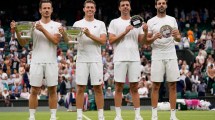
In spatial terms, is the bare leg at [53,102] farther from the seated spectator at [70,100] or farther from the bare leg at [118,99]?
the seated spectator at [70,100]

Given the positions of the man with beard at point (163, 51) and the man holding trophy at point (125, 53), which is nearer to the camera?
the man holding trophy at point (125, 53)

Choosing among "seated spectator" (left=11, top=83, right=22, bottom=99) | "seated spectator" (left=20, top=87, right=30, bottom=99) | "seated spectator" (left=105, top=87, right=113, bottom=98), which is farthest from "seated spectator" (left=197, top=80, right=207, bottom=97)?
"seated spectator" (left=11, top=83, right=22, bottom=99)

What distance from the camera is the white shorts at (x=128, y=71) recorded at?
15.2 meters

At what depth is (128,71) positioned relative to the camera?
50.2ft

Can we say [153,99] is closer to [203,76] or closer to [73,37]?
[73,37]

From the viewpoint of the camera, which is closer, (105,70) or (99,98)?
(99,98)

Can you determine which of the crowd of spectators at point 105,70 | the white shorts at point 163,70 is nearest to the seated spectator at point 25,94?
the crowd of spectators at point 105,70

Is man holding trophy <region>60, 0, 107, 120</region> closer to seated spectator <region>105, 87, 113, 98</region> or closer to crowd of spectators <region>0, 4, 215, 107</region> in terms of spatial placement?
crowd of spectators <region>0, 4, 215, 107</region>

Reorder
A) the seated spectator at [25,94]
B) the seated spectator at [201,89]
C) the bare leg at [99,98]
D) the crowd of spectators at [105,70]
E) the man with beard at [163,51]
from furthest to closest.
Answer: the seated spectator at [201,89]
the seated spectator at [25,94]
the crowd of spectators at [105,70]
the man with beard at [163,51]
the bare leg at [99,98]

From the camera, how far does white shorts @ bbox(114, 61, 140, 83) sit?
15172 mm

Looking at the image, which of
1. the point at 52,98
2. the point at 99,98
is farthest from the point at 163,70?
the point at 52,98

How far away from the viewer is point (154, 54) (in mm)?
15492

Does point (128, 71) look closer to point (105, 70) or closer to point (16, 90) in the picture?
point (16, 90)

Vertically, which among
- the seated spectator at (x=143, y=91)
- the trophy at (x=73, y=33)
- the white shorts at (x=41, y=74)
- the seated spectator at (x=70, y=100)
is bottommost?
the seated spectator at (x=70, y=100)
